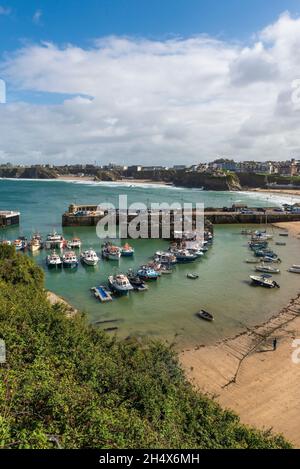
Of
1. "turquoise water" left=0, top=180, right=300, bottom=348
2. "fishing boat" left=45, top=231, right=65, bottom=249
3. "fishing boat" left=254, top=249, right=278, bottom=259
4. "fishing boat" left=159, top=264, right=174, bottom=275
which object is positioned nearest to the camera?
"turquoise water" left=0, top=180, right=300, bottom=348

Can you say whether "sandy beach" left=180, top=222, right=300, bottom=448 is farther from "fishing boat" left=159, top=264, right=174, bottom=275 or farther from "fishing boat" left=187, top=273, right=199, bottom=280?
"fishing boat" left=159, top=264, right=174, bottom=275

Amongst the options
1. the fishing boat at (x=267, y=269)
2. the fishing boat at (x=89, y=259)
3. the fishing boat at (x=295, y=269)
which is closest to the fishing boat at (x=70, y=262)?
the fishing boat at (x=89, y=259)

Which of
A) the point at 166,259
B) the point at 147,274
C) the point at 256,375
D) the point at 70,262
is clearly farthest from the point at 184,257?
the point at 256,375

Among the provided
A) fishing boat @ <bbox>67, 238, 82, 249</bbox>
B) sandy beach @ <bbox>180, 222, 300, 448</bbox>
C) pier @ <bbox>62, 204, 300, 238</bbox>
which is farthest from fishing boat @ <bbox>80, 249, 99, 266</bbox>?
pier @ <bbox>62, 204, 300, 238</bbox>

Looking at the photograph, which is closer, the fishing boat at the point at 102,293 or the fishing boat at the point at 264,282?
the fishing boat at the point at 102,293

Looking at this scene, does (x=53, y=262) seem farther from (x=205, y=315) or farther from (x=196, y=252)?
(x=205, y=315)

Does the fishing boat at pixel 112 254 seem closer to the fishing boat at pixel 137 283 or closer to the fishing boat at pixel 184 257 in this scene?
the fishing boat at pixel 184 257
